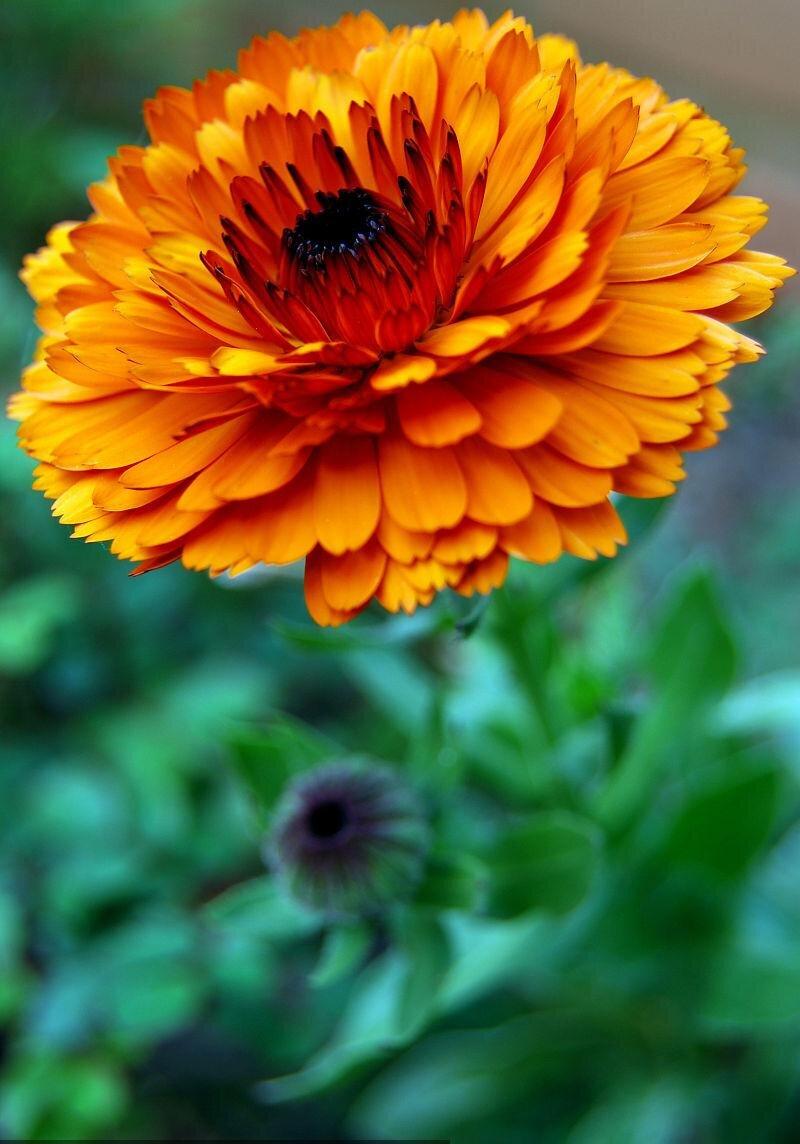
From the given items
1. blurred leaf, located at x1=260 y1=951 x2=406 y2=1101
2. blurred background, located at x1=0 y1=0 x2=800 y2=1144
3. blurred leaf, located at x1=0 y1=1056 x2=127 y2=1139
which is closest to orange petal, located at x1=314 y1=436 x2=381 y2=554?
blurred background, located at x1=0 y1=0 x2=800 y2=1144

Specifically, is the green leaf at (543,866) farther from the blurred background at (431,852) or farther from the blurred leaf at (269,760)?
the blurred leaf at (269,760)

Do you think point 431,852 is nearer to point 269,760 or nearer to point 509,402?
point 269,760

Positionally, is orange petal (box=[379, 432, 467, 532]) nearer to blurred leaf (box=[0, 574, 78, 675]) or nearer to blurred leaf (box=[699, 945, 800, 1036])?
blurred leaf (box=[699, 945, 800, 1036])

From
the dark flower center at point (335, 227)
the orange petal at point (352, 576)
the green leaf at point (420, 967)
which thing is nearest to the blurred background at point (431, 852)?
the green leaf at point (420, 967)

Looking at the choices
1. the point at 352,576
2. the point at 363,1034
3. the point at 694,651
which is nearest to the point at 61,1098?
the point at 363,1034

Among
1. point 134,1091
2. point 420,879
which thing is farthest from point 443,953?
point 134,1091

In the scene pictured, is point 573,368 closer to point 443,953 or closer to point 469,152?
point 469,152
